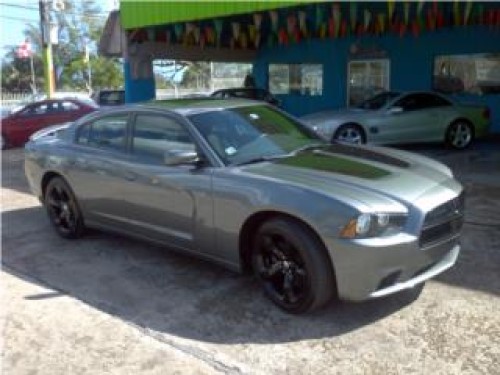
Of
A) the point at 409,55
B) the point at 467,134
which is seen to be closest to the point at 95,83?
the point at 409,55

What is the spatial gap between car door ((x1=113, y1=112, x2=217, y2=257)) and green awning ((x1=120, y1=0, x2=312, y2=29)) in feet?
15.3

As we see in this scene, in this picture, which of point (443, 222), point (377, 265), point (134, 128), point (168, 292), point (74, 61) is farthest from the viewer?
point (74, 61)

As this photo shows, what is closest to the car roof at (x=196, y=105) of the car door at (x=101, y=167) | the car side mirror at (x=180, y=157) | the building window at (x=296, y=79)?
the car door at (x=101, y=167)

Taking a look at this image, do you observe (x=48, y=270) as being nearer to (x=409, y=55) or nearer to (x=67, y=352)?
(x=67, y=352)

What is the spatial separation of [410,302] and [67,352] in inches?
97.9

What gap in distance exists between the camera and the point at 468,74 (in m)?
15.5

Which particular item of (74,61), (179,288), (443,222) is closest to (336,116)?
(179,288)

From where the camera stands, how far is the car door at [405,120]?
12352 millimetres

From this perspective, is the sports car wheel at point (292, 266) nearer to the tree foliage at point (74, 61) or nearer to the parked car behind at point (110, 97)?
the parked car behind at point (110, 97)

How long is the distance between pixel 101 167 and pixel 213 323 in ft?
7.36

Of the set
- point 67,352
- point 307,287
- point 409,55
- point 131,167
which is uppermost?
point 409,55

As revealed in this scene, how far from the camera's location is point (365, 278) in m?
3.86

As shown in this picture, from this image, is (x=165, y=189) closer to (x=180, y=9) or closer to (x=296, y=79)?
(x=180, y=9)

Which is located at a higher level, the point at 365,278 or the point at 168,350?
the point at 365,278
